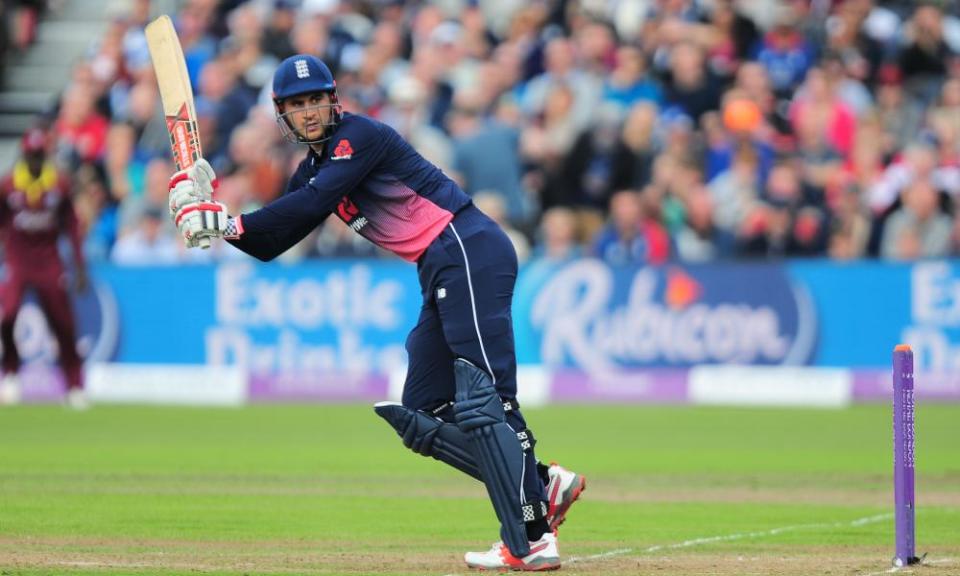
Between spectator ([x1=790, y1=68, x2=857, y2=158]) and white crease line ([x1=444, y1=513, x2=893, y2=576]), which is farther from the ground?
spectator ([x1=790, y1=68, x2=857, y2=158])

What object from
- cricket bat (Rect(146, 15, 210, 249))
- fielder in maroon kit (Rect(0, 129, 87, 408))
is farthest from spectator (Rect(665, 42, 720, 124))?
cricket bat (Rect(146, 15, 210, 249))

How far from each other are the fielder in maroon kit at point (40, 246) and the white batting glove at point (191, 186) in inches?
404

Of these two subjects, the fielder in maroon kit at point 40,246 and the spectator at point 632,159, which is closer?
the fielder in maroon kit at point 40,246

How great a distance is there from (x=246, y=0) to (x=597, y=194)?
6.47m

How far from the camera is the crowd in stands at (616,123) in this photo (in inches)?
722

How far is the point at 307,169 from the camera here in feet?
25.4

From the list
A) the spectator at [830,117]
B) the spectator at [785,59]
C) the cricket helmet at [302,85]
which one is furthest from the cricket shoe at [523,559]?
the spectator at [785,59]

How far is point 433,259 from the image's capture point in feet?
24.8

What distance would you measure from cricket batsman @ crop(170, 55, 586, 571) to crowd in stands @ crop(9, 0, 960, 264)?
35.2 feet

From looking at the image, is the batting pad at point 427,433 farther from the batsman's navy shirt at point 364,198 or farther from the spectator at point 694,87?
the spectator at point 694,87

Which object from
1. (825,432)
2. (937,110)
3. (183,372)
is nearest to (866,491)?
(825,432)

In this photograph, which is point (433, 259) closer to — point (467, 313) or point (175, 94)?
point (467, 313)

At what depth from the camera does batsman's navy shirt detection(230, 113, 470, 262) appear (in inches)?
293

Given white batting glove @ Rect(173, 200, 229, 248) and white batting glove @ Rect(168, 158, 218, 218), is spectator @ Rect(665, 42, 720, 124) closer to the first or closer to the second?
white batting glove @ Rect(168, 158, 218, 218)
